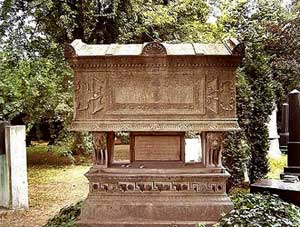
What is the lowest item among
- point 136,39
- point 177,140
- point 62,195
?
point 62,195

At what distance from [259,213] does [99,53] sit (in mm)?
2545

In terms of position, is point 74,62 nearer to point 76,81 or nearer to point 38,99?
point 76,81

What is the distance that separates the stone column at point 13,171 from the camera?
7.32 metres

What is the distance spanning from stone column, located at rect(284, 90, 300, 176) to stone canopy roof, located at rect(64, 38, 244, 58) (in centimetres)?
369

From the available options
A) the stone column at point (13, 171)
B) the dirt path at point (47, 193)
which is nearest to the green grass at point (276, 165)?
the dirt path at point (47, 193)

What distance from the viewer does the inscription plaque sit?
5.31 metres

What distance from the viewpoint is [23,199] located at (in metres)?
7.43

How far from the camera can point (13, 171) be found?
7320 millimetres

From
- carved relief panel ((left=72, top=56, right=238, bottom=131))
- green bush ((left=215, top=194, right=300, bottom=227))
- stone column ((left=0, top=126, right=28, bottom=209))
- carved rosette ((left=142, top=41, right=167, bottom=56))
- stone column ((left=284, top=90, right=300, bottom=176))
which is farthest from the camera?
stone column ((left=284, top=90, right=300, bottom=176))

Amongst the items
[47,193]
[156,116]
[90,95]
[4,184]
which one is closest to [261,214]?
[156,116]

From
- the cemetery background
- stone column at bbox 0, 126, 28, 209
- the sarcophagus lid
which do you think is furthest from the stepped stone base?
the cemetery background

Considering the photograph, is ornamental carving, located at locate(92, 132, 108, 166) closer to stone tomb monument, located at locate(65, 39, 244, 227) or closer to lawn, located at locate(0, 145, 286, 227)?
stone tomb monument, located at locate(65, 39, 244, 227)

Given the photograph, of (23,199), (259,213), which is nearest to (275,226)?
(259,213)

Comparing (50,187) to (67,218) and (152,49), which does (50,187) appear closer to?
(67,218)
